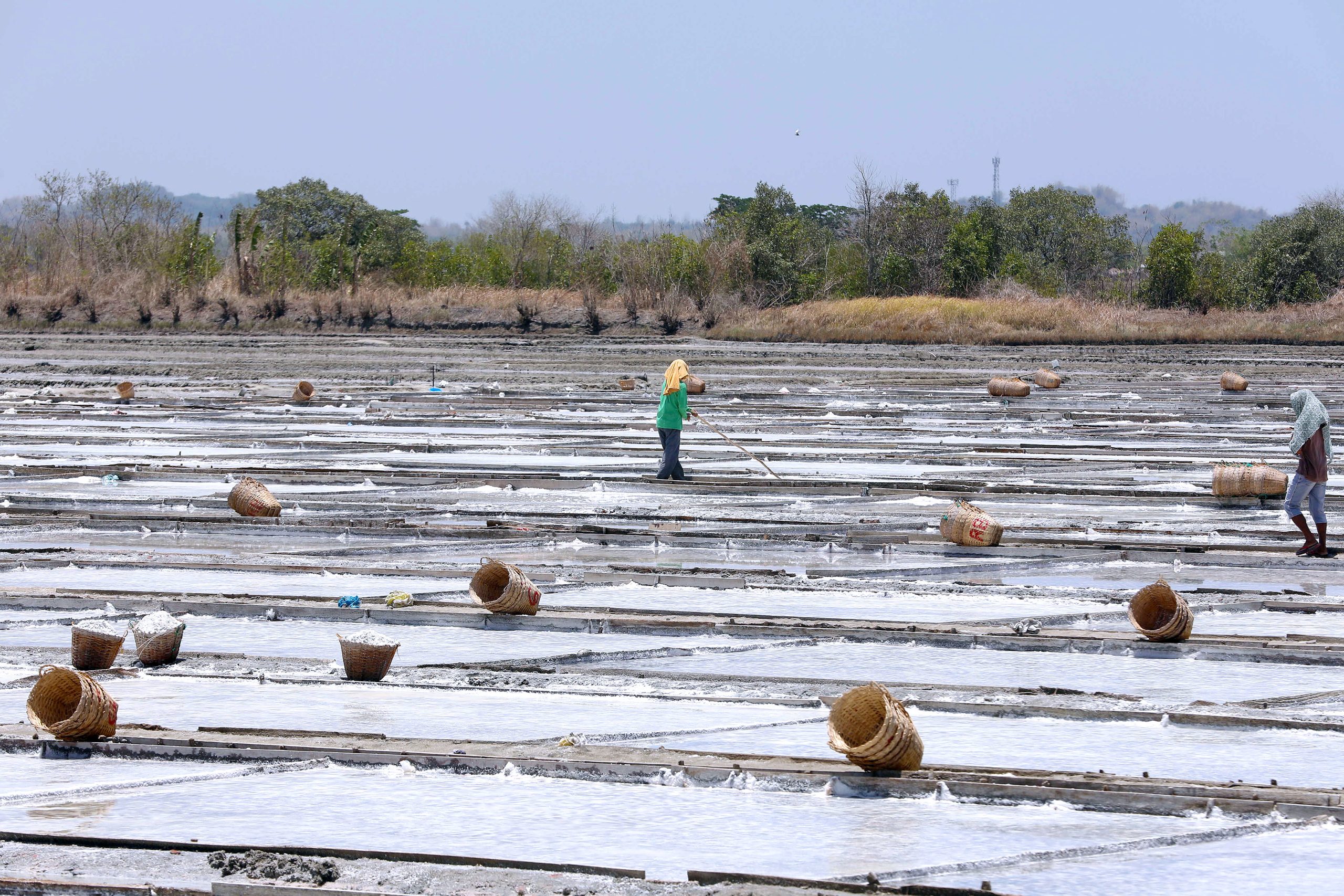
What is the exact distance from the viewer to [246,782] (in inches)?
167

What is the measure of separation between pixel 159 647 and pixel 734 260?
32.7 metres

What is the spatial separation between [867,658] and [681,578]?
5.52 ft

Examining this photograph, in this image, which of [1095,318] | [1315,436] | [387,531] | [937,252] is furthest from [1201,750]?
[937,252]

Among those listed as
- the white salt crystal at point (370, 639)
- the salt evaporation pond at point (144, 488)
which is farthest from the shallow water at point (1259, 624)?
the salt evaporation pond at point (144, 488)

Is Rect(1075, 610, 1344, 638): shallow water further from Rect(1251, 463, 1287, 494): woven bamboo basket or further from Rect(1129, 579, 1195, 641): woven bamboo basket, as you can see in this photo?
Rect(1251, 463, 1287, 494): woven bamboo basket

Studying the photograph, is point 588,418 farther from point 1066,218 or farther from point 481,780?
point 1066,218

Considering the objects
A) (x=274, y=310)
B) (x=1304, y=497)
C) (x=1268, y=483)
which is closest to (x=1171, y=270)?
(x=274, y=310)

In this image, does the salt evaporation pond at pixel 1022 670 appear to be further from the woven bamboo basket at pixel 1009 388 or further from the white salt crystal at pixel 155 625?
the woven bamboo basket at pixel 1009 388

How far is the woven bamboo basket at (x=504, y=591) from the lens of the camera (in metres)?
6.37

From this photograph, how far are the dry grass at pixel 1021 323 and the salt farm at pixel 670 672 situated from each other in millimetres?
18537

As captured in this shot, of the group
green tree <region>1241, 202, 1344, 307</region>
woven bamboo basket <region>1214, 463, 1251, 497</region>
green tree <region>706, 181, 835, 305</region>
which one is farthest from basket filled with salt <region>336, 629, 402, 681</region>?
green tree <region>1241, 202, 1344, 307</region>

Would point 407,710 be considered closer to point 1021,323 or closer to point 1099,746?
point 1099,746

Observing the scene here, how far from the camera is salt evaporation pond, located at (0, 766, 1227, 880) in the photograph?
3.69 meters

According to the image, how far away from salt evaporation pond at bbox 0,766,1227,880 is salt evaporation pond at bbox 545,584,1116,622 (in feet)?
8.43
